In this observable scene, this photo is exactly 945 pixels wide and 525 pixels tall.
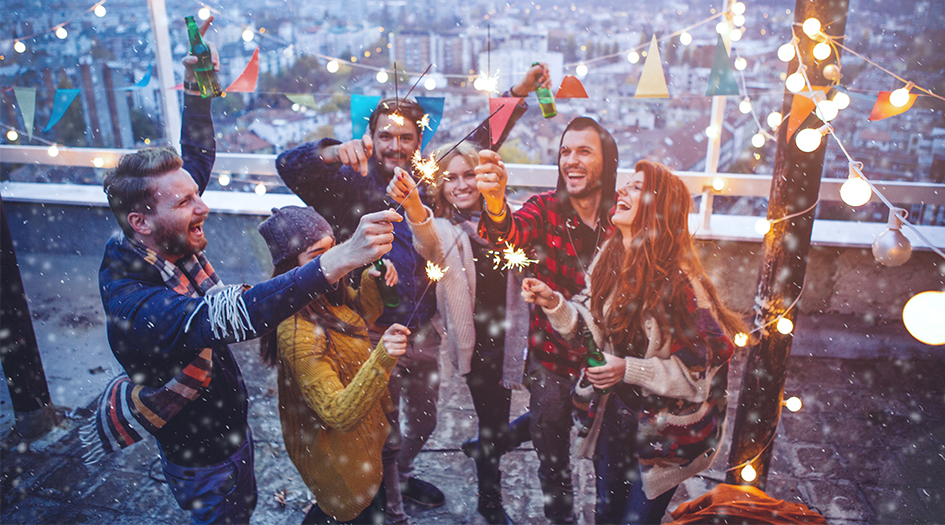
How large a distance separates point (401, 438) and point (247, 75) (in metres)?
1.98

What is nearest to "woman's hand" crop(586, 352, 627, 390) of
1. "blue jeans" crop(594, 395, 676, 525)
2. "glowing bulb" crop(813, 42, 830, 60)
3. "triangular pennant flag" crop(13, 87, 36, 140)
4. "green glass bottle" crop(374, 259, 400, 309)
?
"blue jeans" crop(594, 395, 676, 525)

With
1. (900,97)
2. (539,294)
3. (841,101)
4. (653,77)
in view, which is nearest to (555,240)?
(539,294)

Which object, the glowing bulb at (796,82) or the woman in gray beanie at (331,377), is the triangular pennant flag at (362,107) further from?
the glowing bulb at (796,82)

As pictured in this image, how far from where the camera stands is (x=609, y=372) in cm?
235

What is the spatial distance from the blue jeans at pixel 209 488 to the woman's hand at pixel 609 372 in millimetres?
1568

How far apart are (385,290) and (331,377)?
0.48 meters

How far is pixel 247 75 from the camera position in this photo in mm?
2660

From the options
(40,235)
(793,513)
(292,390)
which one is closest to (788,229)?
(793,513)

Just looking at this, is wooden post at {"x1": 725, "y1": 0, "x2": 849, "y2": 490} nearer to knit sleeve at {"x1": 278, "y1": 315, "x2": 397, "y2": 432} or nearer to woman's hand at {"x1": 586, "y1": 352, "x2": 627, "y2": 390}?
woman's hand at {"x1": 586, "y1": 352, "x2": 627, "y2": 390}

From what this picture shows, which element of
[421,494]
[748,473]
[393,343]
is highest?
[393,343]

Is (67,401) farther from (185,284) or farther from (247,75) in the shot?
(247,75)

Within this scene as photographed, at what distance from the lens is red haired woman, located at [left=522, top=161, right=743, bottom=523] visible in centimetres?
222

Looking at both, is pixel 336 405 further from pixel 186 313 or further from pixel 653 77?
pixel 653 77

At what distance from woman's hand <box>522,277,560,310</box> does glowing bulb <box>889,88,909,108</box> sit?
1510 millimetres
